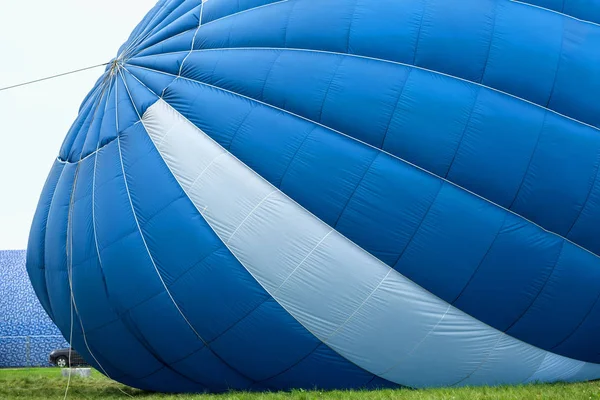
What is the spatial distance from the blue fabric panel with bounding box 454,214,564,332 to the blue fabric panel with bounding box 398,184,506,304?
87 mm

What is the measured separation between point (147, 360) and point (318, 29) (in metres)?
4.33

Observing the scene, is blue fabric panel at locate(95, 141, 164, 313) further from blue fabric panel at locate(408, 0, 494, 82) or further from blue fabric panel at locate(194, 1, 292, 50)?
blue fabric panel at locate(408, 0, 494, 82)

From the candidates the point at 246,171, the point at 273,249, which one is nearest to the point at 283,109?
the point at 246,171

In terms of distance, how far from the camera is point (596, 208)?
848cm

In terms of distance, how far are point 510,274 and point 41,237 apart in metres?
6.20

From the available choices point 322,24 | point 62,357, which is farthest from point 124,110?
point 62,357

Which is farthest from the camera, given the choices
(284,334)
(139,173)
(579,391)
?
(139,173)

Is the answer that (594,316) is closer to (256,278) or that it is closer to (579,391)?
(579,391)

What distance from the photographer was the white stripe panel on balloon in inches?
322

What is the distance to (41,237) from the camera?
10.6 metres

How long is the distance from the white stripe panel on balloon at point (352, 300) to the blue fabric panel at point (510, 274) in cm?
20

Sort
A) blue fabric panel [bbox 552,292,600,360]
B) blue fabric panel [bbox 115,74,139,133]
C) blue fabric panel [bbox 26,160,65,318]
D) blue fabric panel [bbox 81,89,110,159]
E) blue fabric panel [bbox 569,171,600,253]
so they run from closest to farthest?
blue fabric panel [bbox 569,171,600,253] → blue fabric panel [bbox 552,292,600,360] → blue fabric panel [bbox 115,74,139,133] → blue fabric panel [bbox 81,89,110,159] → blue fabric panel [bbox 26,160,65,318]

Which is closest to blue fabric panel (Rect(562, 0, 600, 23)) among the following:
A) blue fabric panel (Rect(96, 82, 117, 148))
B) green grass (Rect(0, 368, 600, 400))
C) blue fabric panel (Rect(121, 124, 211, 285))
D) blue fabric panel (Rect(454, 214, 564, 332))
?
blue fabric panel (Rect(454, 214, 564, 332))

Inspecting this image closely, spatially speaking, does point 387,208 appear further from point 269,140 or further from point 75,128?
point 75,128
